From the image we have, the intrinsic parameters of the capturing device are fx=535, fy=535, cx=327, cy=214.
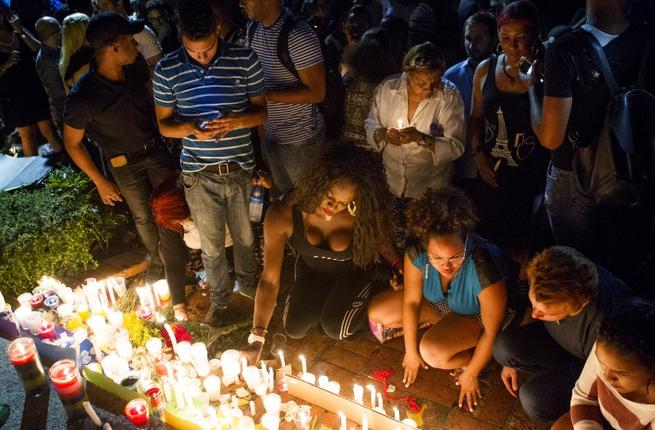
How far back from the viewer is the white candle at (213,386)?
3068mm

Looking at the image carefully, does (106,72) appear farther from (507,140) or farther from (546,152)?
(546,152)

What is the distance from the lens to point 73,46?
3988 mm

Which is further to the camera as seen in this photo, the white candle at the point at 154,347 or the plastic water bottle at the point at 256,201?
the plastic water bottle at the point at 256,201

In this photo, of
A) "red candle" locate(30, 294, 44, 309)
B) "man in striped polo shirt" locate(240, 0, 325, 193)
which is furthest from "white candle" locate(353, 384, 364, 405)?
"red candle" locate(30, 294, 44, 309)

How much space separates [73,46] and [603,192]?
3.71 metres

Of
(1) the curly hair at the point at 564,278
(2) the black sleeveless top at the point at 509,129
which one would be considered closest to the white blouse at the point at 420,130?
(2) the black sleeveless top at the point at 509,129

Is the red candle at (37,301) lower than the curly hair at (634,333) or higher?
lower

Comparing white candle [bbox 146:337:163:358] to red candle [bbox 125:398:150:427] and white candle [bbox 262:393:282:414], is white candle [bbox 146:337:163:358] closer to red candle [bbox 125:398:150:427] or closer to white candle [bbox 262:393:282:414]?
red candle [bbox 125:398:150:427]

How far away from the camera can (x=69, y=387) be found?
2561mm

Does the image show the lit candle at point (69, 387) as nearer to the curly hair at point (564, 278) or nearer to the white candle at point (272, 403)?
the white candle at point (272, 403)

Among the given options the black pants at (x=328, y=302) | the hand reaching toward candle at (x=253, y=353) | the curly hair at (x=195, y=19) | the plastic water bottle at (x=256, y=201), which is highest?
the curly hair at (x=195, y=19)

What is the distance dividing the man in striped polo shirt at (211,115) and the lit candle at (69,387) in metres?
1.22

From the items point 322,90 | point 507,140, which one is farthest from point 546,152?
point 322,90

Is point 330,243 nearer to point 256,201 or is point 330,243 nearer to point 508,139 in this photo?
point 256,201
